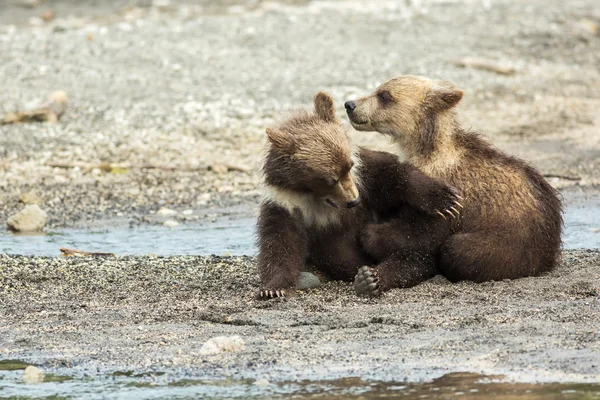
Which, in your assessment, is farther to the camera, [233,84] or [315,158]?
[233,84]

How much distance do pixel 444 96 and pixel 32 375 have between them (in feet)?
11.9

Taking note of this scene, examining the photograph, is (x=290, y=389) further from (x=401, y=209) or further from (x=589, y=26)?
(x=589, y=26)

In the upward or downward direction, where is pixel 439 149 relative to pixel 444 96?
downward

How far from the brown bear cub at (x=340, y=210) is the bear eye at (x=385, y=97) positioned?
0.61 meters

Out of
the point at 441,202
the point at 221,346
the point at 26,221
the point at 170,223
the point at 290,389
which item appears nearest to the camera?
the point at 290,389

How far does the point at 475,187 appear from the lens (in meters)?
7.99

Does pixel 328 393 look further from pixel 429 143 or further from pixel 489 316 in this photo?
pixel 429 143

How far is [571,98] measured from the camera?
1603 cm

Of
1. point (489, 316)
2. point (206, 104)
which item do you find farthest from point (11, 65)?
point (489, 316)

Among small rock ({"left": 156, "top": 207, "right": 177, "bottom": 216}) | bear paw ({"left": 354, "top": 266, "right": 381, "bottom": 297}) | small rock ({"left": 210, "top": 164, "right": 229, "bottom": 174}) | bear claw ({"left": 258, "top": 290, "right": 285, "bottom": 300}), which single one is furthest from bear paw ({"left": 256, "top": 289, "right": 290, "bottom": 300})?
small rock ({"left": 210, "top": 164, "right": 229, "bottom": 174})

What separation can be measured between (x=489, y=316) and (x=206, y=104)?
8.50 meters

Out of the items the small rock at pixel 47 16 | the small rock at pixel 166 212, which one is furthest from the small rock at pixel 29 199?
the small rock at pixel 47 16

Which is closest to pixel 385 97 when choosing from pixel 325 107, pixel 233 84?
pixel 325 107

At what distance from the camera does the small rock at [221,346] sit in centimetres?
623
